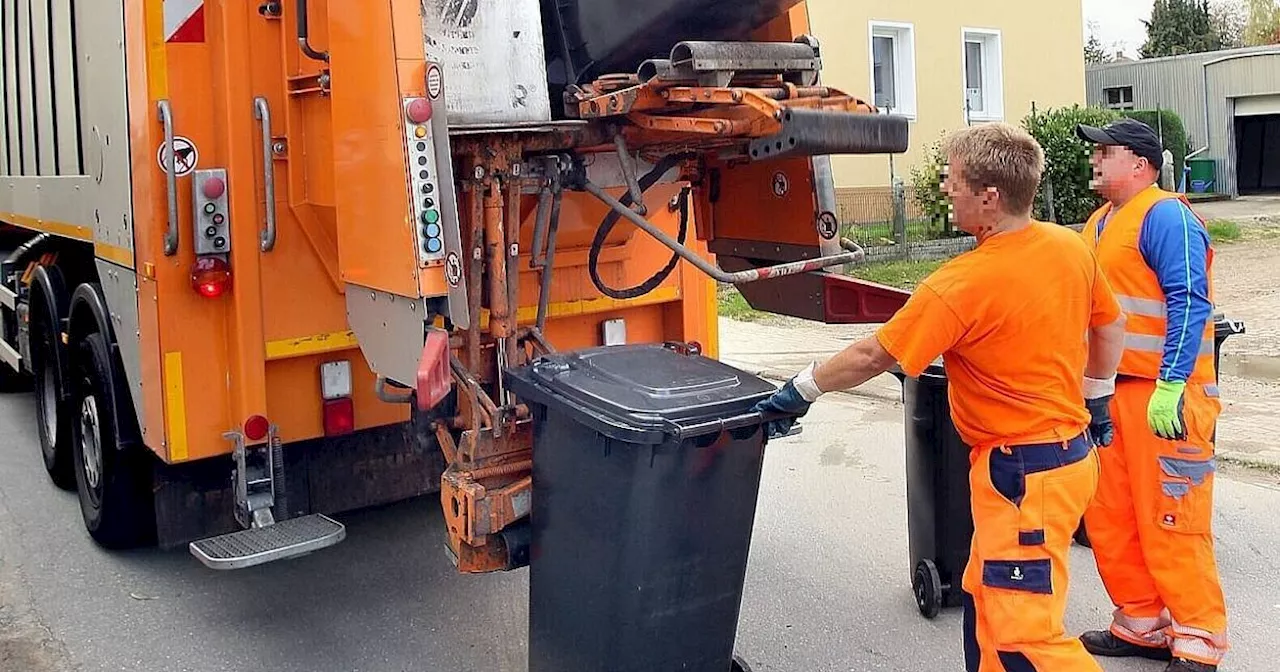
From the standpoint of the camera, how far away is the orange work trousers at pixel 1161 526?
3.61 meters

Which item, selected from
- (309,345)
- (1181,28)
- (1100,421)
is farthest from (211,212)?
(1181,28)

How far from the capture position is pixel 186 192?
12.9 feet

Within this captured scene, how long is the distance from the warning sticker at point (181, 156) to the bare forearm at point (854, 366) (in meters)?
2.25

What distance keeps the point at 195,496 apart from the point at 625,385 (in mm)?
2115

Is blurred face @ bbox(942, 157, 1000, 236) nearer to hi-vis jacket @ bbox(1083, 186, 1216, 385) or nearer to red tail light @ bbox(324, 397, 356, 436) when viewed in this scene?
hi-vis jacket @ bbox(1083, 186, 1216, 385)

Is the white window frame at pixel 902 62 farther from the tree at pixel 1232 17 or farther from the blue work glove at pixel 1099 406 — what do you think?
the tree at pixel 1232 17

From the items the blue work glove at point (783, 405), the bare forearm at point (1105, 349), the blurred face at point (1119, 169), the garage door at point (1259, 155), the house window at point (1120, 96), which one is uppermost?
the house window at point (1120, 96)

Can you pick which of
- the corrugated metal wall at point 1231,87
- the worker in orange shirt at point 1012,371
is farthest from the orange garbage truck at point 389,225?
the corrugated metal wall at point 1231,87

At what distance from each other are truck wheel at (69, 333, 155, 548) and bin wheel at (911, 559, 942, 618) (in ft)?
9.64

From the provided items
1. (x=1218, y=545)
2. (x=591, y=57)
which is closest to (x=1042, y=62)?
(x=1218, y=545)

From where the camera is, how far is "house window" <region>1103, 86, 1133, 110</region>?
1165 inches

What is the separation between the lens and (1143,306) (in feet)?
12.2

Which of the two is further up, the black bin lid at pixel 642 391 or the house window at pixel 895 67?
the house window at pixel 895 67

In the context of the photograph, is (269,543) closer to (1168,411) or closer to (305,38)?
(305,38)
